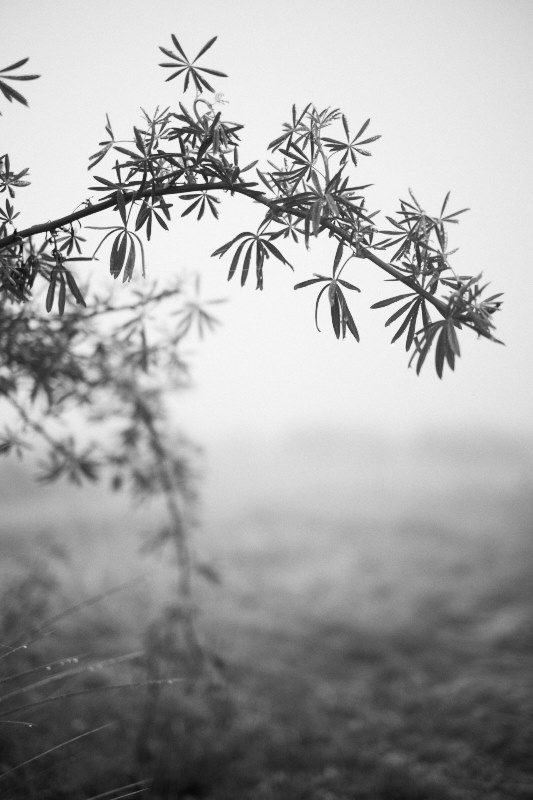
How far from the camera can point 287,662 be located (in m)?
4.66

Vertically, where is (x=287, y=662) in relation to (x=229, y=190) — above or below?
below

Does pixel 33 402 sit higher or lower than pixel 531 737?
higher

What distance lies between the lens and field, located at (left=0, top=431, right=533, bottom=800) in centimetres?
263

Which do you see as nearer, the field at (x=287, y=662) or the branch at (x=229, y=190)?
the branch at (x=229, y=190)

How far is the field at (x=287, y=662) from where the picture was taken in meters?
2.63

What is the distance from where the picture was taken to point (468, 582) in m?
6.94

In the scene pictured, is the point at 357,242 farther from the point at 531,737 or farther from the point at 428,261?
the point at 531,737

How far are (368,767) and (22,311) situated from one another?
3717 millimetres

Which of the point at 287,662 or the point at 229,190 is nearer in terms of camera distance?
the point at 229,190

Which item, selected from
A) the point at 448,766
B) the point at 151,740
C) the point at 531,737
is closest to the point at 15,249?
the point at 151,740

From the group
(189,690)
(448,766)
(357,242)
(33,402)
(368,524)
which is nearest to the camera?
(357,242)

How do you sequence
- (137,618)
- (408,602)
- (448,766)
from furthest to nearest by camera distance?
(408,602), (137,618), (448,766)

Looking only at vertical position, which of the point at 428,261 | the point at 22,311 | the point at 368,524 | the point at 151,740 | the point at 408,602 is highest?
the point at 368,524

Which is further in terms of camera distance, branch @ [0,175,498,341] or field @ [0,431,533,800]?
field @ [0,431,533,800]
